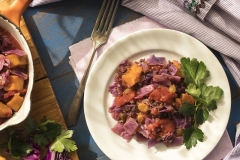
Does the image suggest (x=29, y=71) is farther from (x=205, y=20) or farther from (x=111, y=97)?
(x=205, y=20)

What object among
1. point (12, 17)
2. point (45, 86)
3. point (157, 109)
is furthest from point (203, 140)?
point (12, 17)

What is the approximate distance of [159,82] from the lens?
1524 millimetres

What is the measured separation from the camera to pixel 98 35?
1638 mm

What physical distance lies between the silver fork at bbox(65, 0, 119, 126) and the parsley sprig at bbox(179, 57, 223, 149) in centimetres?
34

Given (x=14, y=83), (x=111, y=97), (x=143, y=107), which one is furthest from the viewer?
(x=111, y=97)

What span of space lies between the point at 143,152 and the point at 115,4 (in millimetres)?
601

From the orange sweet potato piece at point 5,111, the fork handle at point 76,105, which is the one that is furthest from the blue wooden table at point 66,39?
the orange sweet potato piece at point 5,111

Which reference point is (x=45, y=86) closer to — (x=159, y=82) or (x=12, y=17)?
(x=12, y=17)

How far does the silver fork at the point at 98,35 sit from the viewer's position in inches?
63.5

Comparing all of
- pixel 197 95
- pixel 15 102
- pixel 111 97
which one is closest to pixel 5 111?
pixel 15 102

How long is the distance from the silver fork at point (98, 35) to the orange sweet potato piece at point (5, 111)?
275mm

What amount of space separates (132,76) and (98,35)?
25 cm

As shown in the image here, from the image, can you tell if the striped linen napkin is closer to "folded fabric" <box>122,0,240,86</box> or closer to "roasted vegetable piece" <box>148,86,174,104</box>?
"folded fabric" <box>122,0,240,86</box>

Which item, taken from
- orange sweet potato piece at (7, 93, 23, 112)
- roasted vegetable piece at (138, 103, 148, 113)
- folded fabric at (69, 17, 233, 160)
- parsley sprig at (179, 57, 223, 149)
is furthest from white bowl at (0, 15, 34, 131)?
parsley sprig at (179, 57, 223, 149)
